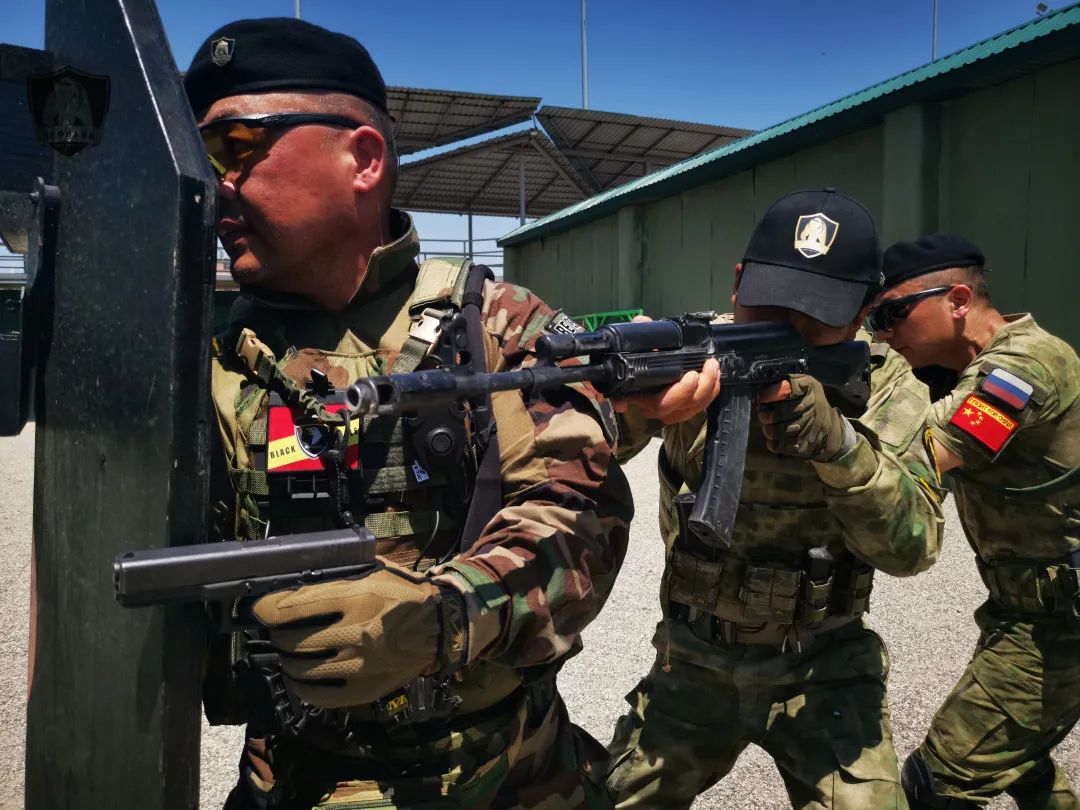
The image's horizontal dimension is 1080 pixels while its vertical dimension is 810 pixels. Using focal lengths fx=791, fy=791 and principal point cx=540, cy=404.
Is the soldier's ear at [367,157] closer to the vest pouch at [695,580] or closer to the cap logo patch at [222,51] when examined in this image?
the cap logo patch at [222,51]

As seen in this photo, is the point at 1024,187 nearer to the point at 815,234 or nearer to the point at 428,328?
the point at 815,234

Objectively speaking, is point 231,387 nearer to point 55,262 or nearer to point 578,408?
point 55,262

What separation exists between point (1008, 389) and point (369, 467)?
216 centimetres

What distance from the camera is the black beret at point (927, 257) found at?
3076 mm

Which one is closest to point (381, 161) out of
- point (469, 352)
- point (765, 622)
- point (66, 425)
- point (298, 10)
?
point (469, 352)

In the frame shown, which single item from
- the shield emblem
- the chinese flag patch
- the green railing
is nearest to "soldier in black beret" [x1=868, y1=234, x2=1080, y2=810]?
the chinese flag patch

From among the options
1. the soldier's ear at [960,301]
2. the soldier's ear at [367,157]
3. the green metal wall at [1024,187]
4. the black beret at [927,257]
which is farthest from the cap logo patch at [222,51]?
the green metal wall at [1024,187]

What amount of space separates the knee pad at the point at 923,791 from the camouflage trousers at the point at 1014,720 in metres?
0.02

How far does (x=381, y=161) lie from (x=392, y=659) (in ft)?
3.23

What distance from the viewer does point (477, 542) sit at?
1416 millimetres

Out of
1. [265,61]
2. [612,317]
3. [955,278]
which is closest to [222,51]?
[265,61]

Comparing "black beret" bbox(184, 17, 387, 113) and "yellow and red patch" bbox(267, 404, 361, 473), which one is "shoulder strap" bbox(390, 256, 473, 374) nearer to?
"yellow and red patch" bbox(267, 404, 361, 473)

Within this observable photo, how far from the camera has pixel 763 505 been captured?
2.43 meters

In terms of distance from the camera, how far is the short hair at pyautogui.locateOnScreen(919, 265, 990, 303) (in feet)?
10.0
